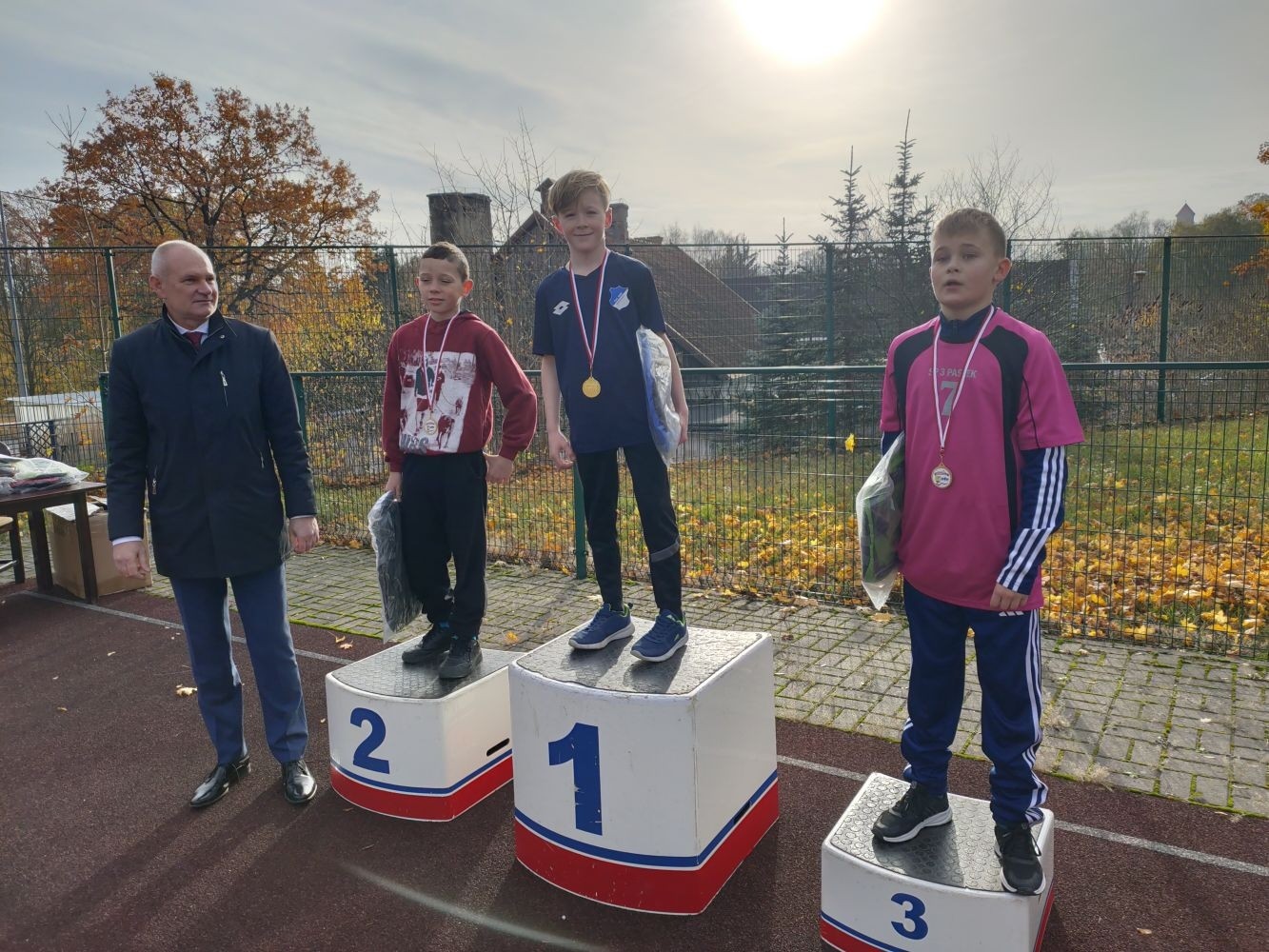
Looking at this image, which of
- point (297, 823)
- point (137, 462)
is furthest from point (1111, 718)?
point (137, 462)

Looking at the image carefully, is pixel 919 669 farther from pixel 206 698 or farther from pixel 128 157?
pixel 128 157

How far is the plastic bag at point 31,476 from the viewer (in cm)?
671

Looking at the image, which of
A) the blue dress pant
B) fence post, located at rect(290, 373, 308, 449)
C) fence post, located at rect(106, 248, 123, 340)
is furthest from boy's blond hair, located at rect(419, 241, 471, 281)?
fence post, located at rect(106, 248, 123, 340)

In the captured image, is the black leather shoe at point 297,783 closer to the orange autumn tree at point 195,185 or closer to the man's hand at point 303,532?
the man's hand at point 303,532

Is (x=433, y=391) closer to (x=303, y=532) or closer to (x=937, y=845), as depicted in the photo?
(x=303, y=532)

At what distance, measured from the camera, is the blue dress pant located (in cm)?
375

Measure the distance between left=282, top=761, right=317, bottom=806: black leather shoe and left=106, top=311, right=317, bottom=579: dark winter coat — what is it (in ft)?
2.98

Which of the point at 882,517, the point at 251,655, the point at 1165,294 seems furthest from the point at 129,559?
the point at 1165,294

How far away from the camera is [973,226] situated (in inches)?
99.2

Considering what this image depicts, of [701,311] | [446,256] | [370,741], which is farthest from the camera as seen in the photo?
[701,311]

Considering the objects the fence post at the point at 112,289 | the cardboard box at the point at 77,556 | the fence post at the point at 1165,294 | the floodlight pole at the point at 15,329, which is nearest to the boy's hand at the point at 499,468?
the cardboard box at the point at 77,556

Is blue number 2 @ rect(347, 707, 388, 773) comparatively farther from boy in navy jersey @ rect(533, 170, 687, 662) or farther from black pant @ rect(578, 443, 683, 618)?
black pant @ rect(578, 443, 683, 618)

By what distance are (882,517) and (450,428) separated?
1880 millimetres

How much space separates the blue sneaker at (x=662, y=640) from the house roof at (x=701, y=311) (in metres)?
12.0
